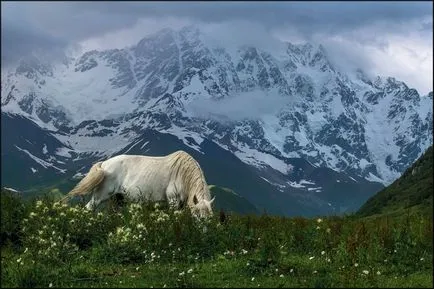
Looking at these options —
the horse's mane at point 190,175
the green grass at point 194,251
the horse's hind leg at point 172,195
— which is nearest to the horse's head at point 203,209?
the green grass at point 194,251

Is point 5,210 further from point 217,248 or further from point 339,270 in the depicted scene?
point 339,270

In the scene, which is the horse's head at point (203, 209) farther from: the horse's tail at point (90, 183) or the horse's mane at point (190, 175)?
the horse's tail at point (90, 183)

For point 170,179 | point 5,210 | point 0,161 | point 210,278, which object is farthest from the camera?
point 170,179

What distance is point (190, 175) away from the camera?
75.2 feet

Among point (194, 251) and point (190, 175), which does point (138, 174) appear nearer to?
point (190, 175)

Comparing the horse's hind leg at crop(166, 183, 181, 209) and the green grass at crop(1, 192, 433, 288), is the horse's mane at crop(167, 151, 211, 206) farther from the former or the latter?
the green grass at crop(1, 192, 433, 288)

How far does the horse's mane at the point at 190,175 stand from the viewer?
21812mm

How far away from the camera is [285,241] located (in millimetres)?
18031

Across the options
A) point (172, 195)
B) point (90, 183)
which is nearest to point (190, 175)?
point (172, 195)

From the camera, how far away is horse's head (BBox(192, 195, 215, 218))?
19288 mm

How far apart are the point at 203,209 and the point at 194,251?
3.10 metres

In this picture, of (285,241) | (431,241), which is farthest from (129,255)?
(431,241)

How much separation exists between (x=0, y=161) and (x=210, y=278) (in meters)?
7.82

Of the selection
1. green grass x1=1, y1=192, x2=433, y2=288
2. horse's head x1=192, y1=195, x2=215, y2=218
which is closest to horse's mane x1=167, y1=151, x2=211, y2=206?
horse's head x1=192, y1=195, x2=215, y2=218
